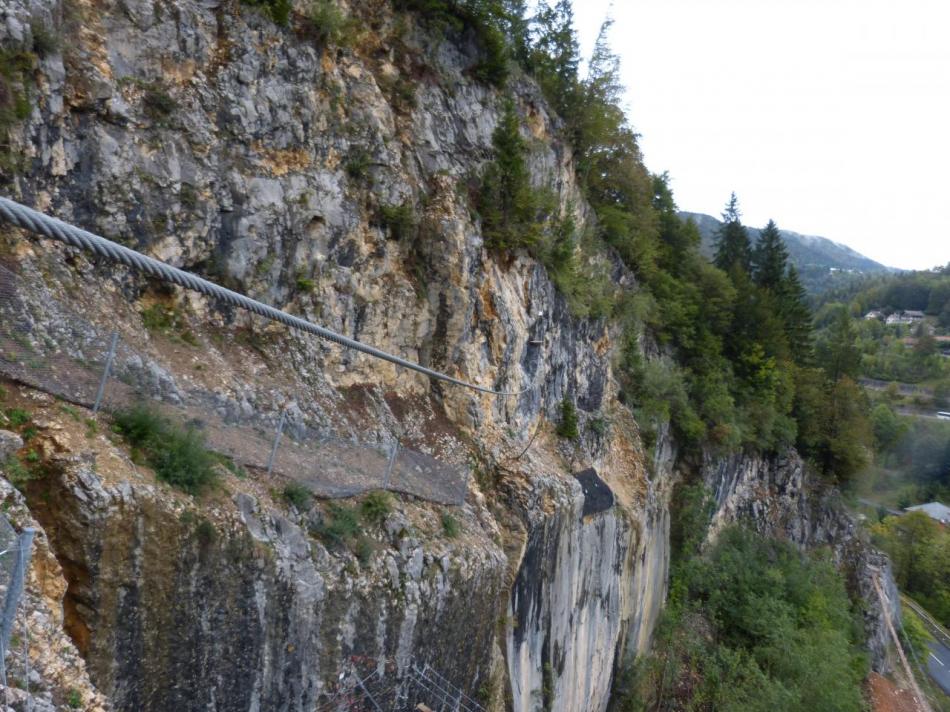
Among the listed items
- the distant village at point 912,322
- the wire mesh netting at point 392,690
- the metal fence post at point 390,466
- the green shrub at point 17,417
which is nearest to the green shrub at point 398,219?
the metal fence post at point 390,466

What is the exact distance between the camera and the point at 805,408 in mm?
33781

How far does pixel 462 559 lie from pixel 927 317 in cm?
13997

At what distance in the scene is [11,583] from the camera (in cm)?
356

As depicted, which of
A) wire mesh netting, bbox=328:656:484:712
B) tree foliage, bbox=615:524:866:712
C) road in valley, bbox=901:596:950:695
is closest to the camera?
wire mesh netting, bbox=328:656:484:712

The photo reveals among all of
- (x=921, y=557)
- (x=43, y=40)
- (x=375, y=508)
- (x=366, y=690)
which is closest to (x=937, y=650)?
(x=921, y=557)

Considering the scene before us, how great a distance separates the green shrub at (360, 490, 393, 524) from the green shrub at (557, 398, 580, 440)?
8217mm

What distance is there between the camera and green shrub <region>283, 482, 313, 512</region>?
7074 mm

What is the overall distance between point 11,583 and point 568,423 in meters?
13.6

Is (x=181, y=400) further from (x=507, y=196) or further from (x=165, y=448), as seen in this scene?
(x=507, y=196)

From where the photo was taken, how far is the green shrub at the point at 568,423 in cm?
1611

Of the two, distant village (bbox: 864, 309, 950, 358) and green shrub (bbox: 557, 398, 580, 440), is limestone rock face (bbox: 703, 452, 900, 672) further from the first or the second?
distant village (bbox: 864, 309, 950, 358)

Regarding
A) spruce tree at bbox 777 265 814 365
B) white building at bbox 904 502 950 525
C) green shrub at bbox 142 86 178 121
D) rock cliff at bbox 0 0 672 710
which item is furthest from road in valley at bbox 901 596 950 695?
green shrub at bbox 142 86 178 121

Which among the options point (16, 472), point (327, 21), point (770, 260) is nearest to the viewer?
point (16, 472)

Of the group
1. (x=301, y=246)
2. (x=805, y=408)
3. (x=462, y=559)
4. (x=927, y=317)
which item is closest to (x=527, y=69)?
(x=301, y=246)
